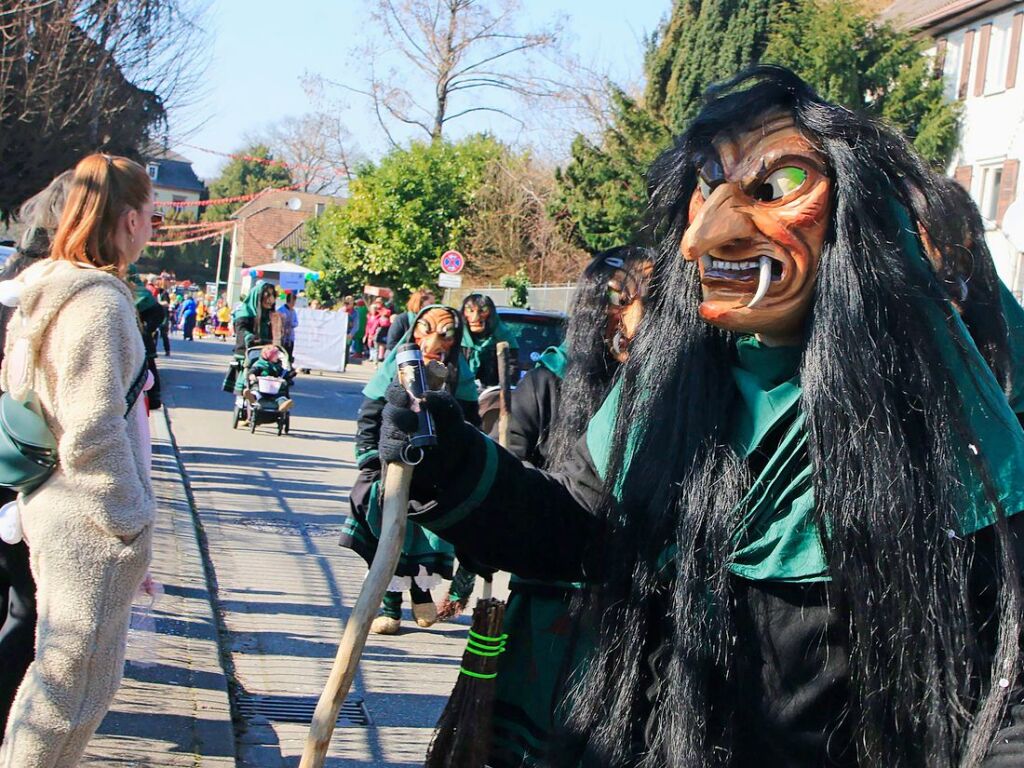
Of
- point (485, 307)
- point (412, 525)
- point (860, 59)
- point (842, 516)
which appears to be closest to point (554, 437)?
point (412, 525)

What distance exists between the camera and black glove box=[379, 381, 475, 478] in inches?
79.3

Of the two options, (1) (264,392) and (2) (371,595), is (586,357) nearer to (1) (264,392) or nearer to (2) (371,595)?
(2) (371,595)

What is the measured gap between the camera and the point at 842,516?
1.90 metres

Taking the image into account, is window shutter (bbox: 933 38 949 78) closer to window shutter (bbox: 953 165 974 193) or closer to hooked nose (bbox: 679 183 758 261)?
window shutter (bbox: 953 165 974 193)

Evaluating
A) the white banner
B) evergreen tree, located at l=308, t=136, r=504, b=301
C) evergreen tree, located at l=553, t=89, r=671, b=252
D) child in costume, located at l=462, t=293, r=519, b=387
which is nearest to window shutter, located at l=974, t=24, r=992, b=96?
evergreen tree, located at l=553, t=89, r=671, b=252

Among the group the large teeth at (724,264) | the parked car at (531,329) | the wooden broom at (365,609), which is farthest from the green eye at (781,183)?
the parked car at (531,329)

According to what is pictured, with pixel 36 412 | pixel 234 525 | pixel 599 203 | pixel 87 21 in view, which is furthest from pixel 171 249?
pixel 36 412

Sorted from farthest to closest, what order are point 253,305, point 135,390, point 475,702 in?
1. point 253,305
2. point 135,390
3. point 475,702

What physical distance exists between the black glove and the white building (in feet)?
82.7

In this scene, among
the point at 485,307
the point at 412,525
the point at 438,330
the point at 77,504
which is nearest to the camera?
the point at 77,504

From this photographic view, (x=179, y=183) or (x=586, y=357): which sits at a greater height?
(x=179, y=183)

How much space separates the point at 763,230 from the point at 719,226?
73 millimetres

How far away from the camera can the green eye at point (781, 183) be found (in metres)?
2.04

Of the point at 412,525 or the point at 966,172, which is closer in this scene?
the point at 412,525
